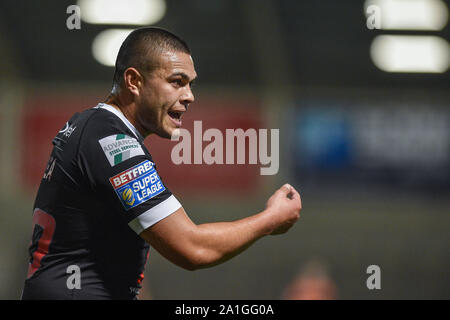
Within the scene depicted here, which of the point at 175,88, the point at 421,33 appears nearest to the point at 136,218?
the point at 175,88

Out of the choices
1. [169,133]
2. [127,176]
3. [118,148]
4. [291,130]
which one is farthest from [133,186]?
[291,130]

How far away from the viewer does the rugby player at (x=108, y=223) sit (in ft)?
8.42

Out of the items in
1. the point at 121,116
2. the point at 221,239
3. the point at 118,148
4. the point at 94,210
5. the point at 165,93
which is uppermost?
the point at 165,93

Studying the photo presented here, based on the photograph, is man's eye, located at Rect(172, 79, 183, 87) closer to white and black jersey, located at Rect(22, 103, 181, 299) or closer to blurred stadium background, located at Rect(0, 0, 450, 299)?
white and black jersey, located at Rect(22, 103, 181, 299)

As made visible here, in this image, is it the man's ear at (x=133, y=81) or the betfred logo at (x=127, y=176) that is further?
the man's ear at (x=133, y=81)

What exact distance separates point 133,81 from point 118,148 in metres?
0.50

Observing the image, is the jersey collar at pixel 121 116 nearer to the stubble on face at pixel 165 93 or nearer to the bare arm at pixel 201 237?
the stubble on face at pixel 165 93

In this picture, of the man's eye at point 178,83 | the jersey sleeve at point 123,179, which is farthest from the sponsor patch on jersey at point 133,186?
the man's eye at point 178,83

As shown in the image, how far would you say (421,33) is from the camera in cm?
1073

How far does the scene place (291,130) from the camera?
10.4 m

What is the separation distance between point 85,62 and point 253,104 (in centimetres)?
286

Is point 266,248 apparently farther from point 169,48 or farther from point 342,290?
point 169,48

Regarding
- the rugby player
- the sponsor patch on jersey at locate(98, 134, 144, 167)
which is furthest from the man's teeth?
the sponsor patch on jersey at locate(98, 134, 144, 167)

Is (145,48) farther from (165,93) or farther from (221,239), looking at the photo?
(221,239)
